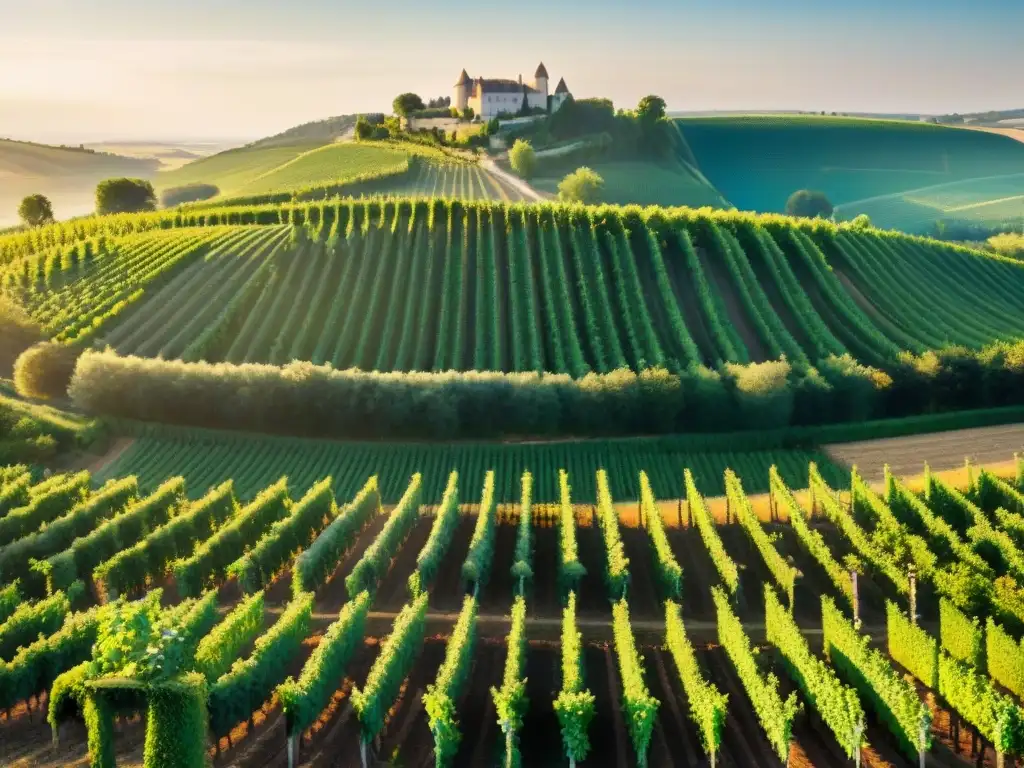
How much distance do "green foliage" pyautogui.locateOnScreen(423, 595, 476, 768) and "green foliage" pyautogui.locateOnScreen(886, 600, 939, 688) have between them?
43.2ft

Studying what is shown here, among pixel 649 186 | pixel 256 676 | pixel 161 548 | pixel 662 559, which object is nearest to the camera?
pixel 256 676

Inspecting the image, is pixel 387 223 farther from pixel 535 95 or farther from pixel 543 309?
pixel 535 95

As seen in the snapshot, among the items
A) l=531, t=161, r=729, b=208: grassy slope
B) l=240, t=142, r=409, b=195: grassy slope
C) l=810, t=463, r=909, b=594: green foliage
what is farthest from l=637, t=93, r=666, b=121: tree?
l=810, t=463, r=909, b=594: green foliage

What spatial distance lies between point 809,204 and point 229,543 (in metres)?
132

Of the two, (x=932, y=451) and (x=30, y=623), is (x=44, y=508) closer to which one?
(x=30, y=623)

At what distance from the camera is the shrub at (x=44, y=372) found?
176 feet

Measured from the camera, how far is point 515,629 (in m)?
26.0

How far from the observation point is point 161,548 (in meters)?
33.5

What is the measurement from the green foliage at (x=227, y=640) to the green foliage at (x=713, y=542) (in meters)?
15.8

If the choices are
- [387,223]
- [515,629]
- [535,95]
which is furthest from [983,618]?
[535,95]

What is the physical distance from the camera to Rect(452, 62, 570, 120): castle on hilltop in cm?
15300

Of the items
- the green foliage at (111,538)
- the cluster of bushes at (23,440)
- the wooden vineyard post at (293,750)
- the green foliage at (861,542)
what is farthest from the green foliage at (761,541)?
the cluster of bushes at (23,440)

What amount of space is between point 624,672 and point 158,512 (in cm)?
2228

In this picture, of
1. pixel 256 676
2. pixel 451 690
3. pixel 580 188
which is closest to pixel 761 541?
pixel 451 690
